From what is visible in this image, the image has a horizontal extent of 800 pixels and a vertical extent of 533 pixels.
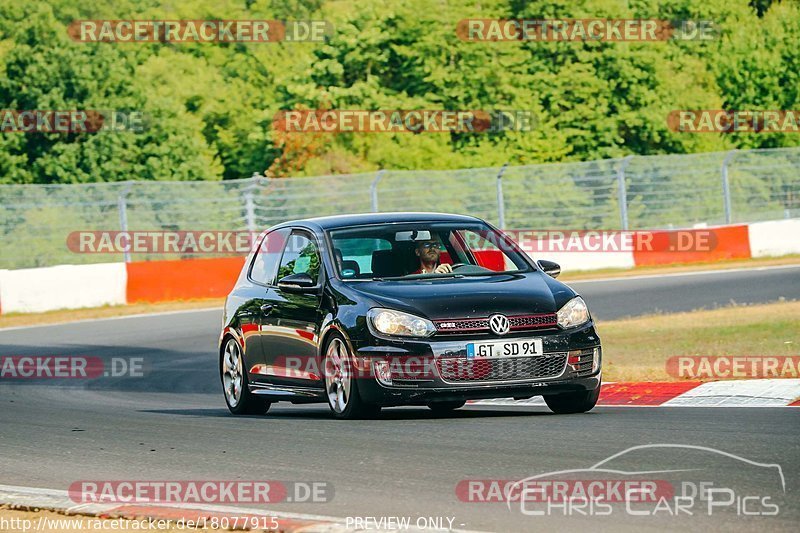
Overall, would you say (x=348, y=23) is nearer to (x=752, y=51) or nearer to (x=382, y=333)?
(x=752, y=51)

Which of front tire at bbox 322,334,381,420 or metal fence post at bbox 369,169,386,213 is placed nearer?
front tire at bbox 322,334,381,420

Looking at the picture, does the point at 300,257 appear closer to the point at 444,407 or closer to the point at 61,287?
the point at 444,407

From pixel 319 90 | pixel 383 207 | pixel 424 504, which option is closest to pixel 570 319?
pixel 424 504

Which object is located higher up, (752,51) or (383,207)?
(752,51)

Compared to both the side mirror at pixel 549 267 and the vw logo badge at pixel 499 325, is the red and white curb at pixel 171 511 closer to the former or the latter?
the vw logo badge at pixel 499 325

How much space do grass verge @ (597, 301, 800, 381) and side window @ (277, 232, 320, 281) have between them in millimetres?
3275

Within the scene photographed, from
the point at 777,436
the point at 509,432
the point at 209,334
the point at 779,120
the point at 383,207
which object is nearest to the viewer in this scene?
the point at 777,436

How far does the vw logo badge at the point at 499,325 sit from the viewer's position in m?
9.55

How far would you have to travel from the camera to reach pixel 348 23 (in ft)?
195

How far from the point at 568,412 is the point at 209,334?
36.4ft

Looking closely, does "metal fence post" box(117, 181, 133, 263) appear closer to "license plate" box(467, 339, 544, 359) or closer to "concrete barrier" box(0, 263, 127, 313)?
"concrete barrier" box(0, 263, 127, 313)

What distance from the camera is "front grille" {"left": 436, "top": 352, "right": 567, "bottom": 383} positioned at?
31.1ft

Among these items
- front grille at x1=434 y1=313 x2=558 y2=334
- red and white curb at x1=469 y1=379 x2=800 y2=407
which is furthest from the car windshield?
red and white curb at x1=469 y1=379 x2=800 y2=407

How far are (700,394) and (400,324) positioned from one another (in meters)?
2.71
